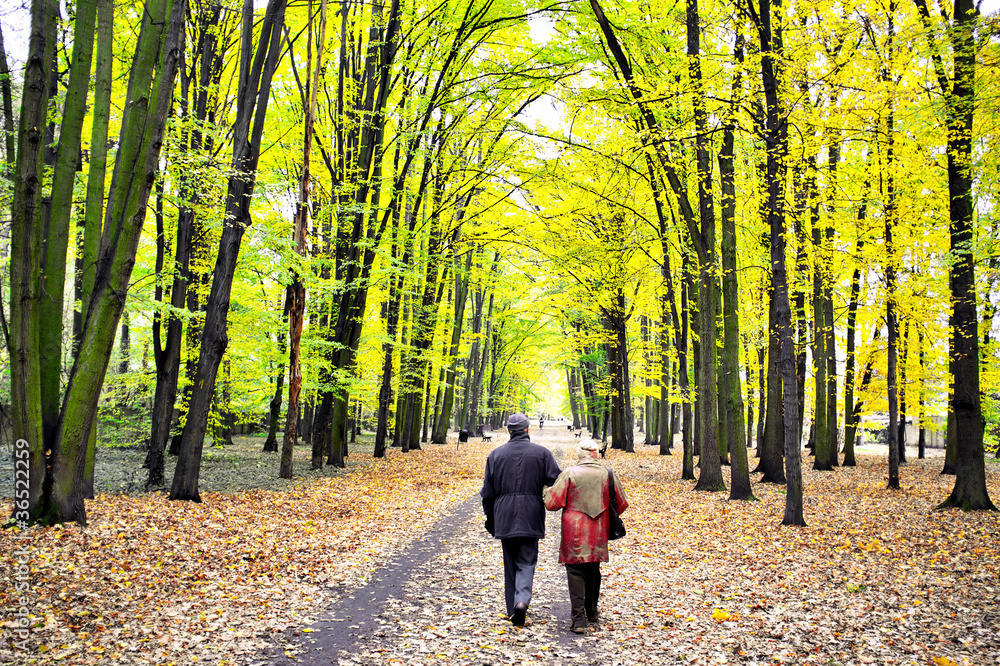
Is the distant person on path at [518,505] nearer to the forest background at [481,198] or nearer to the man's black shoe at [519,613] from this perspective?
the man's black shoe at [519,613]

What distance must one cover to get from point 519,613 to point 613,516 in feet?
4.12

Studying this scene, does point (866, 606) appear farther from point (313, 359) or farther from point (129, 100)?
point (313, 359)

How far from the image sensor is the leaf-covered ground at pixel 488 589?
16.1 feet

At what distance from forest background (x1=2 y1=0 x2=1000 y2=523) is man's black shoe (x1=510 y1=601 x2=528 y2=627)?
5.45 metres

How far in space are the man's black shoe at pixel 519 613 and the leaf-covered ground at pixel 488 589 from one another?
117 millimetres

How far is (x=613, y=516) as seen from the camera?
227 inches

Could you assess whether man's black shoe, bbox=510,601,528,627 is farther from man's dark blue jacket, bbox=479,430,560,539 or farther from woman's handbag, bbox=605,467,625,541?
woman's handbag, bbox=605,467,625,541

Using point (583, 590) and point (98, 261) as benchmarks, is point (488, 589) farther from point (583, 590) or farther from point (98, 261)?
point (98, 261)

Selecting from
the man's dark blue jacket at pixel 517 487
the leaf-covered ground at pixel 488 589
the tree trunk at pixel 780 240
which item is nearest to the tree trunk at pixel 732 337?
the leaf-covered ground at pixel 488 589

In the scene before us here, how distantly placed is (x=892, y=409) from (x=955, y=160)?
7.52 m

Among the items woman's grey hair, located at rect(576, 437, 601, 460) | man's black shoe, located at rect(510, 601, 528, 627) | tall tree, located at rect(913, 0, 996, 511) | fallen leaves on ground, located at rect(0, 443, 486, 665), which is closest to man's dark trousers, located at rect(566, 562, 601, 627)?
man's black shoe, located at rect(510, 601, 528, 627)

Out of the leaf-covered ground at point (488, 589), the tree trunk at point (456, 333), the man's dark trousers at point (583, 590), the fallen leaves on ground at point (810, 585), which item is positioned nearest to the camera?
the leaf-covered ground at point (488, 589)

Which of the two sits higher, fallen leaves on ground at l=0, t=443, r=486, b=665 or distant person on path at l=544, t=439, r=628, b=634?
distant person on path at l=544, t=439, r=628, b=634

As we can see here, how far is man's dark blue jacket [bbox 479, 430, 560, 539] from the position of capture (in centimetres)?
561
